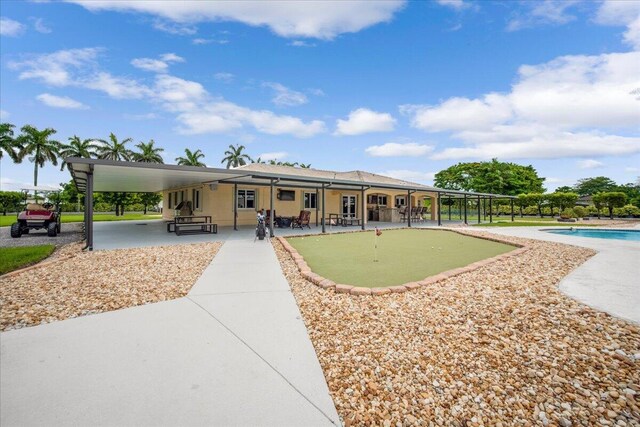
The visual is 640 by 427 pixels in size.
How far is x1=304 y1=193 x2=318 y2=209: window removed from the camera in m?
19.4

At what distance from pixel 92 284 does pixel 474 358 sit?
19.5ft

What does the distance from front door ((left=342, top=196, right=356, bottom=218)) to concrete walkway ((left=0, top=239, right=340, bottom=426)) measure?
17281 millimetres

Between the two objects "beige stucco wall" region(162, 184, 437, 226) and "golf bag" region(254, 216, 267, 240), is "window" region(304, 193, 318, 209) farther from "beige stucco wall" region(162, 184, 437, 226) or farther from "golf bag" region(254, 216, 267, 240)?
"golf bag" region(254, 216, 267, 240)

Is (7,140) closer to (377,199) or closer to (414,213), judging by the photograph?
(377,199)

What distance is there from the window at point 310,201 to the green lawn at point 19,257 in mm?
12882

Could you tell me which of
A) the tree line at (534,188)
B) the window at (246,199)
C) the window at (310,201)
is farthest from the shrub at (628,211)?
the window at (246,199)

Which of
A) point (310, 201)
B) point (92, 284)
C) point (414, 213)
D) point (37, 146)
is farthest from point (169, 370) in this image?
point (37, 146)

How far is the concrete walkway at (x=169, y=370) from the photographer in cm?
196

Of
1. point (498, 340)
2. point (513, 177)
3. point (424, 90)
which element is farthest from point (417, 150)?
point (498, 340)

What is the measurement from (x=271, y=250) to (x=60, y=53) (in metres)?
13.0

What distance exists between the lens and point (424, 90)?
56.9 ft

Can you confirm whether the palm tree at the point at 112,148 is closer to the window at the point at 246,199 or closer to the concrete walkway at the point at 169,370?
the window at the point at 246,199

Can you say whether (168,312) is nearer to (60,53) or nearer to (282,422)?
(282,422)

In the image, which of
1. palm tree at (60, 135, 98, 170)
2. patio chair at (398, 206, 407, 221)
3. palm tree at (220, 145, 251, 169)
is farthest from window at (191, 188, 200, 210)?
palm tree at (220, 145, 251, 169)
